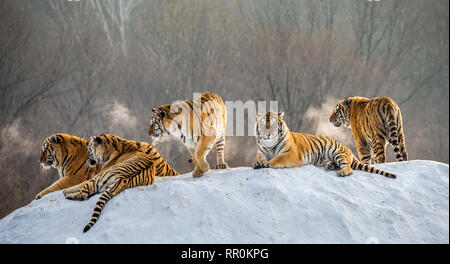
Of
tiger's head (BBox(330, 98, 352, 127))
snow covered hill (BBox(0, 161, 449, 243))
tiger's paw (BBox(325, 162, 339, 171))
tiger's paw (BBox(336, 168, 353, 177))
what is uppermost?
tiger's head (BBox(330, 98, 352, 127))

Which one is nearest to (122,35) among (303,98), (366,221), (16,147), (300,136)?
(16,147)

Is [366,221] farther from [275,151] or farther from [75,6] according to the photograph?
[75,6]

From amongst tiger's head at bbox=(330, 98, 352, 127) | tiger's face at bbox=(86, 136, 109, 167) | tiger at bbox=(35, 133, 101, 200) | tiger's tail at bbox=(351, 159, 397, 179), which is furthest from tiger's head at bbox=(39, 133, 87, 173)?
tiger's head at bbox=(330, 98, 352, 127)

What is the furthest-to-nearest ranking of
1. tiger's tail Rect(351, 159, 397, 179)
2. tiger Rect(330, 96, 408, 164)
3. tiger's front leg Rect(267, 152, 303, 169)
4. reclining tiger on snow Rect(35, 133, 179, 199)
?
tiger Rect(330, 96, 408, 164) → reclining tiger on snow Rect(35, 133, 179, 199) → tiger's front leg Rect(267, 152, 303, 169) → tiger's tail Rect(351, 159, 397, 179)

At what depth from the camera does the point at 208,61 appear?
9.39 metres

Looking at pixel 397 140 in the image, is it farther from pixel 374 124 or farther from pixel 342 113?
pixel 342 113

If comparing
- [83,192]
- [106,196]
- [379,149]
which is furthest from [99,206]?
[379,149]

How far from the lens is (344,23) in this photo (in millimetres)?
9164

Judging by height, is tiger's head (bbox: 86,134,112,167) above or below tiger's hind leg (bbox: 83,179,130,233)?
above

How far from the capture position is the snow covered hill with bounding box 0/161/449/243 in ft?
10.3

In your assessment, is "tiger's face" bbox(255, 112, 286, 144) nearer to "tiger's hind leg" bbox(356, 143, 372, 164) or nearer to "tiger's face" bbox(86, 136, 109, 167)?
"tiger's hind leg" bbox(356, 143, 372, 164)

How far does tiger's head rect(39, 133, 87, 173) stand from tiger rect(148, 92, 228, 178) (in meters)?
1.02

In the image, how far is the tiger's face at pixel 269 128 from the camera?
13.6 feet

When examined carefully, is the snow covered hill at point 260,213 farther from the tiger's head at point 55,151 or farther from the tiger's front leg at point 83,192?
the tiger's head at point 55,151
